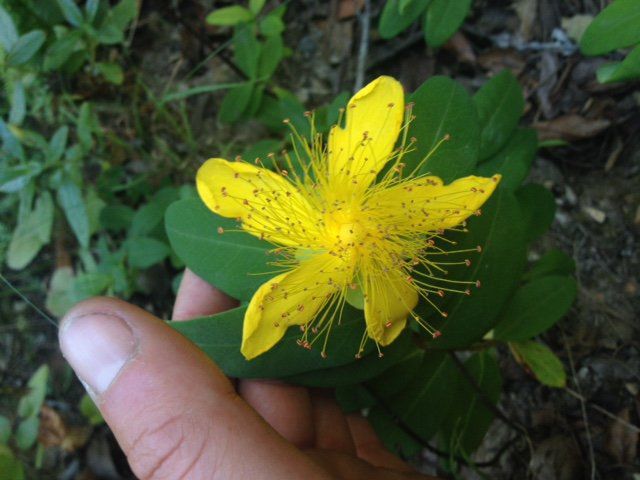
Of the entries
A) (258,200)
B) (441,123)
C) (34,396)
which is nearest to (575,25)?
(441,123)

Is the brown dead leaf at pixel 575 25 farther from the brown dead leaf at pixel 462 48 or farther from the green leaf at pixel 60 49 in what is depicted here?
the green leaf at pixel 60 49

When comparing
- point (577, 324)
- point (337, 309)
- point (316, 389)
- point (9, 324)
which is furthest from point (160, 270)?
point (577, 324)

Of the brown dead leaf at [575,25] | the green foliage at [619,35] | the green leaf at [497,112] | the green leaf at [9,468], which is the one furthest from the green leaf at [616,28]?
the green leaf at [9,468]

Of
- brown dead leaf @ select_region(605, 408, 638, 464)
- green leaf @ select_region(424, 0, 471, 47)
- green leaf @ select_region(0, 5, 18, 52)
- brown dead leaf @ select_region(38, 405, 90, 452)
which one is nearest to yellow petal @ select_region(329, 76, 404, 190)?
green leaf @ select_region(424, 0, 471, 47)

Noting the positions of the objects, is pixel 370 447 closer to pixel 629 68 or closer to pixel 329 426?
pixel 329 426

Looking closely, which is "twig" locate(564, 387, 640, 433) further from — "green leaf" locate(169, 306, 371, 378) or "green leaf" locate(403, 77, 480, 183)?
"green leaf" locate(403, 77, 480, 183)

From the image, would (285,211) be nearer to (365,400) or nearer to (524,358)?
(365,400)

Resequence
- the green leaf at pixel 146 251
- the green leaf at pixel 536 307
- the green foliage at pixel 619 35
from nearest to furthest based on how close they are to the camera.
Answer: the green foliage at pixel 619 35
the green leaf at pixel 536 307
the green leaf at pixel 146 251

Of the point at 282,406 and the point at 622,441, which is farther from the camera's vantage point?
the point at 622,441

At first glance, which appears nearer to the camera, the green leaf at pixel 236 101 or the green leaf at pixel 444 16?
the green leaf at pixel 444 16
